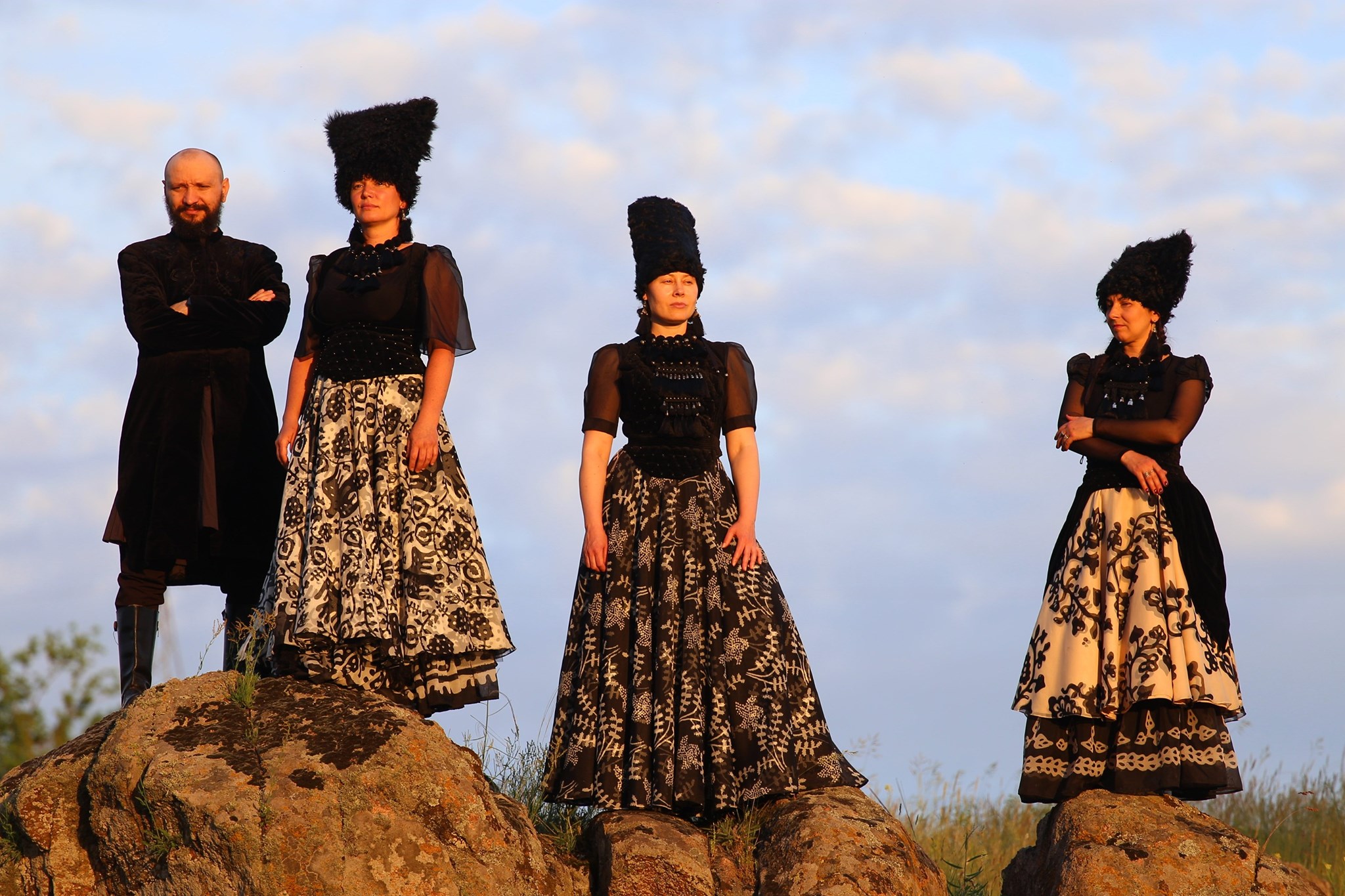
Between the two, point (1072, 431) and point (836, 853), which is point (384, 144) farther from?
point (836, 853)

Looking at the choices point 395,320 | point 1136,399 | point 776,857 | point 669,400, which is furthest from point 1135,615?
point 395,320

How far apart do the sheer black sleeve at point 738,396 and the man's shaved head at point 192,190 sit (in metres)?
2.78

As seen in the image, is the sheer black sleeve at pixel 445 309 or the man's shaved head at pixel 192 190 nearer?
the sheer black sleeve at pixel 445 309

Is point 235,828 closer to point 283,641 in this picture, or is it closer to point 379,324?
point 283,641

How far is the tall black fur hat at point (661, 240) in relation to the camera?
724 cm

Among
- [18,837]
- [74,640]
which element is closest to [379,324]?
[18,837]

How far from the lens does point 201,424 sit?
732 cm

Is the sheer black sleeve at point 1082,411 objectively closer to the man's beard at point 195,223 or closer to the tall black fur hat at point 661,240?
the tall black fur hat at point 661,240

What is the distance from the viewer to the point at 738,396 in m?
7.25

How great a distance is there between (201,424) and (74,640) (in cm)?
723

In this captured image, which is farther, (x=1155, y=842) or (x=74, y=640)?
(x=74, y=640)

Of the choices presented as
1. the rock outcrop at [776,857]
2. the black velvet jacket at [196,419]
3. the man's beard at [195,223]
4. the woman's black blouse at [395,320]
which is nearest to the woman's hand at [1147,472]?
the rock outcrop at [776,857]

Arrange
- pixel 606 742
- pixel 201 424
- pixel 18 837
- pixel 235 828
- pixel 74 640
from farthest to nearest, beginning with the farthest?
1. pixel 74 640
2. pixel 201 424
3. pixel 606 742
4. pixel 18 837
5. pixel 235 828

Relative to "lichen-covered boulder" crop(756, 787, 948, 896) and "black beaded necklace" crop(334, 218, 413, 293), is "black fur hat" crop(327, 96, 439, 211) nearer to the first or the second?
"black beaded necklace" crop(334, 218, 413, 293)
